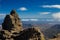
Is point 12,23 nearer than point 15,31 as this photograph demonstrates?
No

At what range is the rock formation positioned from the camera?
71.4 m

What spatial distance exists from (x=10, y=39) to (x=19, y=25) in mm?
19208

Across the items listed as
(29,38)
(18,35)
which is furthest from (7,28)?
(29,38)

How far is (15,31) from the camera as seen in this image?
88062 millimetres

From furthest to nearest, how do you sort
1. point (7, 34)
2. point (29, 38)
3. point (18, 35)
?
1. point (7, 34)
2. point (18, 35)
3. point (29, 38)

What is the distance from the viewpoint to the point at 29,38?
71.4m

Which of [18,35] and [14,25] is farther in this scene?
[14,25]

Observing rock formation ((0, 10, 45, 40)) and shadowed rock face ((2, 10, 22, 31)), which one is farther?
shadowed rock face ((2, 10, 22, 31))

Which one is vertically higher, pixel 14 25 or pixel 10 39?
pixel 14 25

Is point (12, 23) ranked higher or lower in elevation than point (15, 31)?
higher

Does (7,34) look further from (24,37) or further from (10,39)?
(24,37)

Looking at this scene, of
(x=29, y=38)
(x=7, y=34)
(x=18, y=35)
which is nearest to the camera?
(x=29, y=38)

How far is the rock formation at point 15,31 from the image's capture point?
71.4 metres

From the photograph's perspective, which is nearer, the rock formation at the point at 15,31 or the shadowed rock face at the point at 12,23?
the rock formation at the point at 15,31
